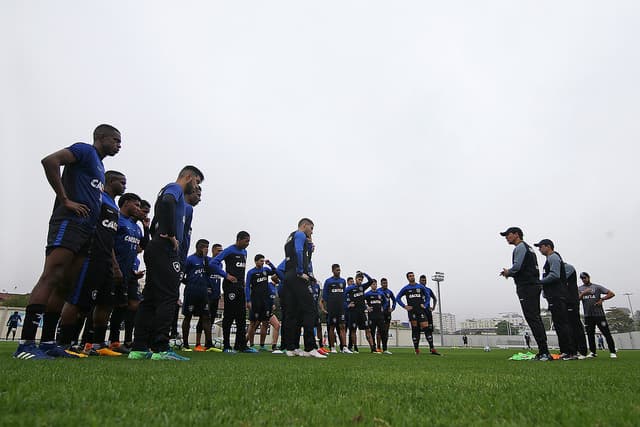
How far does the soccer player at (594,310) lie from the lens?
988 cm

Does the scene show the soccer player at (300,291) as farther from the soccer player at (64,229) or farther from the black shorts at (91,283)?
the soccer player at (64,229)

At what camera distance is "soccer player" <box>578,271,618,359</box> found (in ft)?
32.4

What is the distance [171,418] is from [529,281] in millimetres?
7169

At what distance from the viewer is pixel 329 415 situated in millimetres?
1530

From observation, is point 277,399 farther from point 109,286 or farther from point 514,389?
point 109,286

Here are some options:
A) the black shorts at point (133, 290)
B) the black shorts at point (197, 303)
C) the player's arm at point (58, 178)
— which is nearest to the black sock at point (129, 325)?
the black shorts at point (133, 290)

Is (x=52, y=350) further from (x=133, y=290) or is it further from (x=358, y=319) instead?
(x=358, y=319)

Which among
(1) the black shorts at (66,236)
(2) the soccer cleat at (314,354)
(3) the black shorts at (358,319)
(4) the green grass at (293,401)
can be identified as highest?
(1) the black shorts at (66,236)

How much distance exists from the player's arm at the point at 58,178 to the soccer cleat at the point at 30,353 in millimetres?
1415

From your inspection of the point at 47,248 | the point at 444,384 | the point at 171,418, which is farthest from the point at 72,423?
the point at 47,248

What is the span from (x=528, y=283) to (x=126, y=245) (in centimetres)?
719

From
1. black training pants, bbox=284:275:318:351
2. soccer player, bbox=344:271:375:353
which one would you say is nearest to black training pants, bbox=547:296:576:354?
black training pants, bbox=284:275:318:351

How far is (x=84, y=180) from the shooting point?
4316mm

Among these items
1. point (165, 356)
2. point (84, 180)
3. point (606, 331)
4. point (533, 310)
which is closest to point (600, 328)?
point (606, 331)
